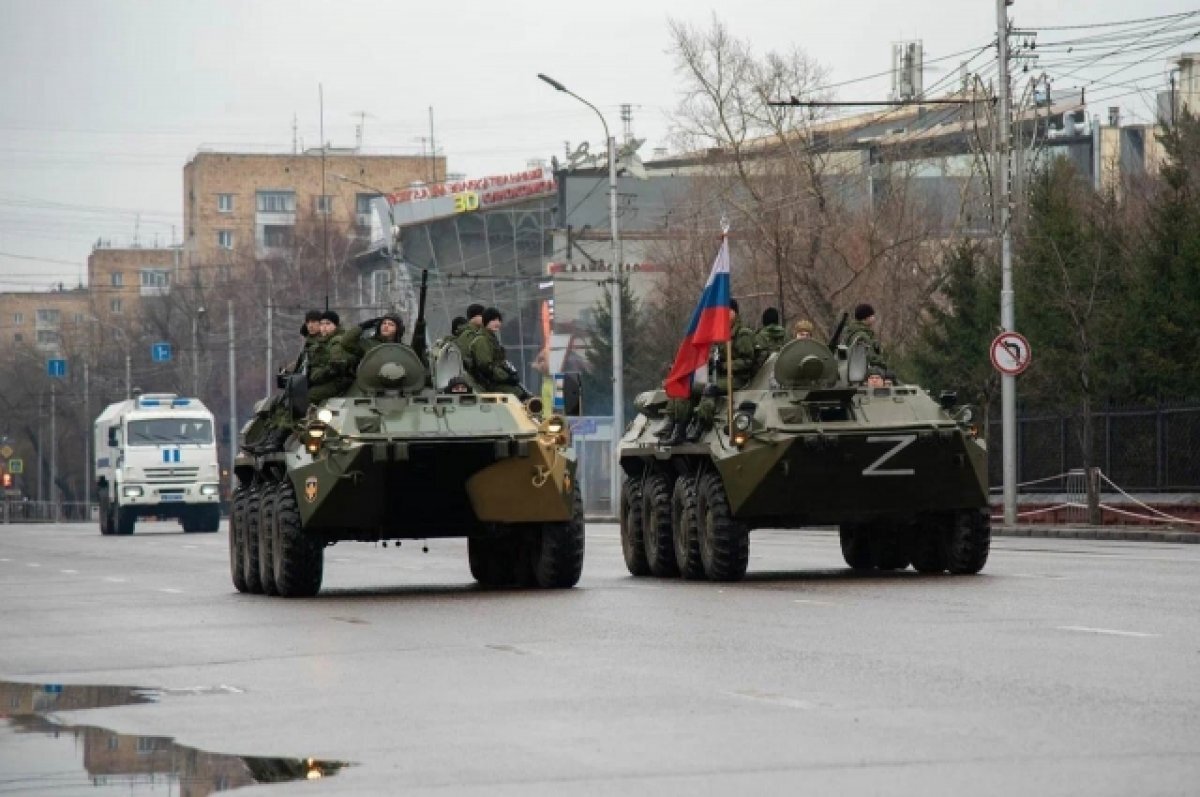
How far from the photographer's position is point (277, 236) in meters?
144

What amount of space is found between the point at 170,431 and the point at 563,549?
36.0 m

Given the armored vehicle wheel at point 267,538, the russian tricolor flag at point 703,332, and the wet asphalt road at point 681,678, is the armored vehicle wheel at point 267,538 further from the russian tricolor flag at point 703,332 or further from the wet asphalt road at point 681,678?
the russian tricolor flag at point 703,332

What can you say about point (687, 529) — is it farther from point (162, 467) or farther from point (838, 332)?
point (162, 467)

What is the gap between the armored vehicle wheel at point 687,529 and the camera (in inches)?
898

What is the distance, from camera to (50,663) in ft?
50.6

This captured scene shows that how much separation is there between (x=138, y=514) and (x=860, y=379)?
117ft

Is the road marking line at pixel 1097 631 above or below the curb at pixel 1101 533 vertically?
above

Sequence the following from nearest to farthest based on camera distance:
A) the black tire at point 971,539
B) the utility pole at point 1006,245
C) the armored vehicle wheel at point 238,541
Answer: the black tire at point 971,539
the armored vehicle wheel at point 238,541
the utility pole at point 1006,245

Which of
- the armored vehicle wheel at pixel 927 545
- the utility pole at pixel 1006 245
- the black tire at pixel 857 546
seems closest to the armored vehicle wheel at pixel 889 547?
the black tire at pixel 857 546

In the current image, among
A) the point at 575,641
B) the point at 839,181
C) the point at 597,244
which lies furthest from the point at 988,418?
the point at 597,244

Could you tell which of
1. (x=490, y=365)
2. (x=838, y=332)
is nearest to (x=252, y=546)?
(x=490, y=365)

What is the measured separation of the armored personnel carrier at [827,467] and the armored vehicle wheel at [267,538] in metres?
3.58

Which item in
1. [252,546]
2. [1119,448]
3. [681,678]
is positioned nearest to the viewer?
[681,678]

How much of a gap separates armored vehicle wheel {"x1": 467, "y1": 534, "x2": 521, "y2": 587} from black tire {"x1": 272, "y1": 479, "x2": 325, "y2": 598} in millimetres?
1843
